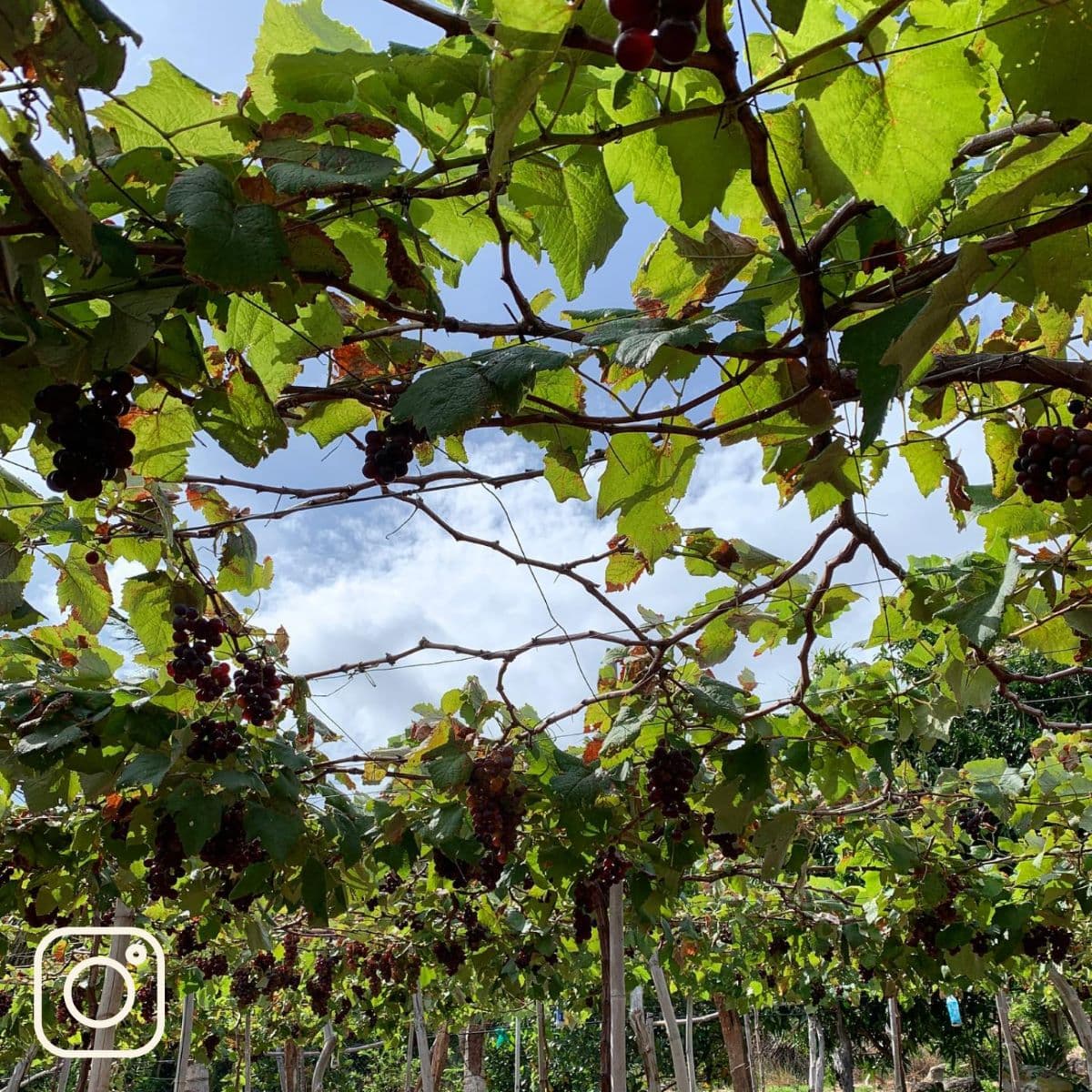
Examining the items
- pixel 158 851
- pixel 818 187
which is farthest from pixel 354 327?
pixel 158 851

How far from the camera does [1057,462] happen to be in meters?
1.34

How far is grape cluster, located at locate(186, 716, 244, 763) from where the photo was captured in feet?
8.99

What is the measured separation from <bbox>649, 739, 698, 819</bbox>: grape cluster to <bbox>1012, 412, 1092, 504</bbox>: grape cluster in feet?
5.83

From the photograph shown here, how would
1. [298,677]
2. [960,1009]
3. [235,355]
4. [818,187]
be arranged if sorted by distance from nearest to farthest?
[818,187] → [235,355] → [298,677] → [960,1009]

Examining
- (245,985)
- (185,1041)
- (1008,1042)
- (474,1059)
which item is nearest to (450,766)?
(245,985)

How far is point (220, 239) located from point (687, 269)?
71cm

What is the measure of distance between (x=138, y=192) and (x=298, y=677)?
7.03 ft

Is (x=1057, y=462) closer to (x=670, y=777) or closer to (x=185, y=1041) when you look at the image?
(x=670, y=777)

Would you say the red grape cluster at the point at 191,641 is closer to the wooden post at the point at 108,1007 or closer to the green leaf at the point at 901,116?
the green leaf at the point at 901,116

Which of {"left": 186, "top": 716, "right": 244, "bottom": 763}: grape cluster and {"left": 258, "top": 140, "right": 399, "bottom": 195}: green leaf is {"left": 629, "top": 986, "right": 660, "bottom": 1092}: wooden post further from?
{"left": 258, "top": 140, "right": 399, "bottom": 195}: green leaf

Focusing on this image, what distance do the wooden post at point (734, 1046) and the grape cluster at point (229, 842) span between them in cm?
727

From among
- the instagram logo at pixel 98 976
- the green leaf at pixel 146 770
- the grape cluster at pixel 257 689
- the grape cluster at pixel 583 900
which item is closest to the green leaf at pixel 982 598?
the grape cluster at pixel 257 689

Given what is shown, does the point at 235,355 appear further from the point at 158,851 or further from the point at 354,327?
the point at 158,851

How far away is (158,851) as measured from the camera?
123 inches
